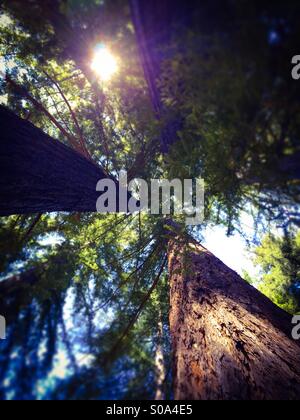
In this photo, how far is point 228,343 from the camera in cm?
265

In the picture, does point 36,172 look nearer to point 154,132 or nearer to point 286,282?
point 154,132

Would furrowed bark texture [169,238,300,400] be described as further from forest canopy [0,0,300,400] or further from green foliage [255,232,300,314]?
green foliage [255,232,300,314]

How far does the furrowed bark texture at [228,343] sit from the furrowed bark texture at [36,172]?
1949 mm

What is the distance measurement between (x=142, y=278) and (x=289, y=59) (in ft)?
14.8

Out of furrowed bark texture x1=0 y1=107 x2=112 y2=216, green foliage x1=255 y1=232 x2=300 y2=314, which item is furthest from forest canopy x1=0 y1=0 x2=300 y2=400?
green foliage x1=255 y1=232 x2=300 y2=314

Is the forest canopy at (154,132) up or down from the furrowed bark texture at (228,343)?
up

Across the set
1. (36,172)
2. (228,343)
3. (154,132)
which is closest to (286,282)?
(228,343)

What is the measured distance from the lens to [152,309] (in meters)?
5.43

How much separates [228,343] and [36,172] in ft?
10.5

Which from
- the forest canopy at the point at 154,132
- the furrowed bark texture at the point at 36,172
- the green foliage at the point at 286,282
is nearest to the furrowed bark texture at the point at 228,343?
the forest canopy at the point at 154,132

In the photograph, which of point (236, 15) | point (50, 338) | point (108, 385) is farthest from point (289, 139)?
point (50, 338)

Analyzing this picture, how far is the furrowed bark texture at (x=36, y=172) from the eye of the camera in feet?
10.3

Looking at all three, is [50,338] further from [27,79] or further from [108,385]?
[27,79]

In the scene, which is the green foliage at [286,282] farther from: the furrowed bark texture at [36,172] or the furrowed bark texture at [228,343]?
the furrowed bark texture at [36,172]
